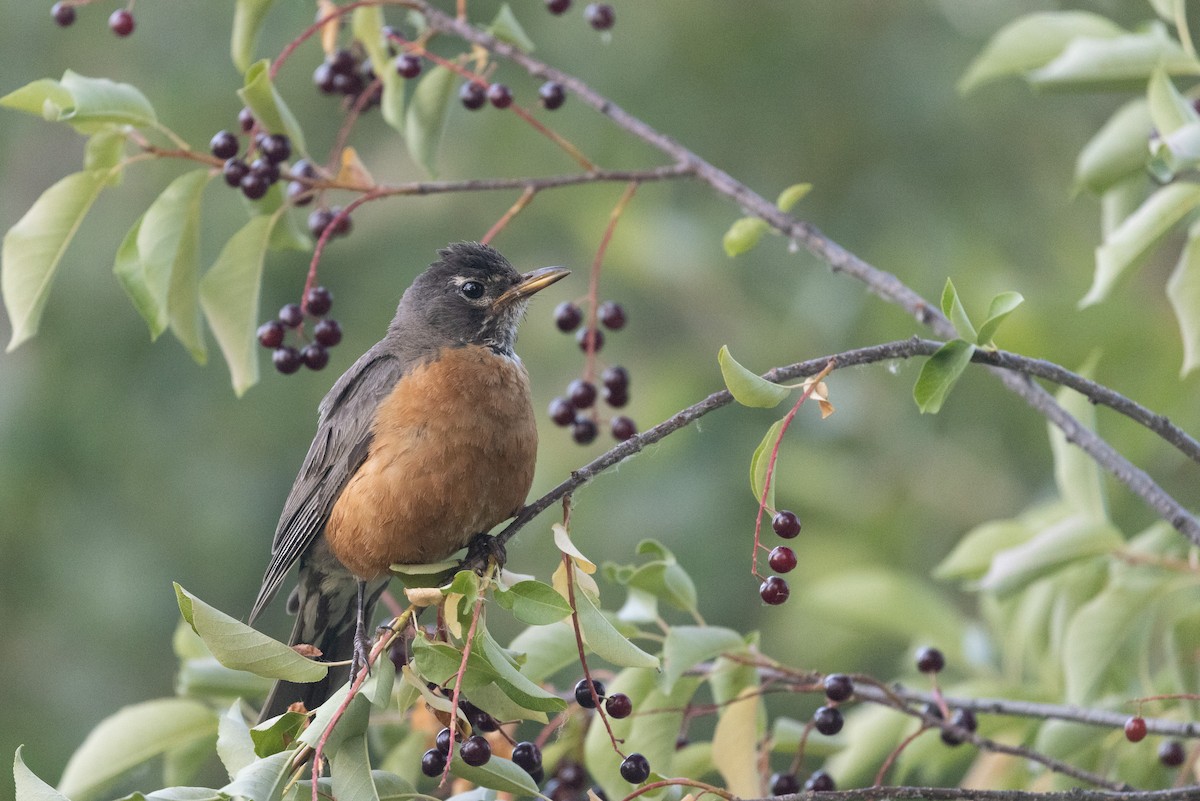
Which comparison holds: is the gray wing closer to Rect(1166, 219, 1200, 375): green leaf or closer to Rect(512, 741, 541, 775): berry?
Rect(512, 741, 541, 775): berry

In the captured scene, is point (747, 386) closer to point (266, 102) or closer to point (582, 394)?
point (582, 394)

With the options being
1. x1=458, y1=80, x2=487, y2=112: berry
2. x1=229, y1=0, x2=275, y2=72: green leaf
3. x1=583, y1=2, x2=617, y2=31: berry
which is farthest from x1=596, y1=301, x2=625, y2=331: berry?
x1=229, y1=0, x2=275, y2=72: green leaf

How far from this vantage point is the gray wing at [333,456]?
3.63 meters

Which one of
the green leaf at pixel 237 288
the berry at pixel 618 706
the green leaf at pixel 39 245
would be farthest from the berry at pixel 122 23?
the berry at pixel 618 706

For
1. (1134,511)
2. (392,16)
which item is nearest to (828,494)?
(1134,511)

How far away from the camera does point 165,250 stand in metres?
2.83

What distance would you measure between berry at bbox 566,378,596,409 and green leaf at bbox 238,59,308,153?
808 mm

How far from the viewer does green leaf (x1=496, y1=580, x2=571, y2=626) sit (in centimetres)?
219

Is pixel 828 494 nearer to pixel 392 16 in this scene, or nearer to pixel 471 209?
pixel 471 209

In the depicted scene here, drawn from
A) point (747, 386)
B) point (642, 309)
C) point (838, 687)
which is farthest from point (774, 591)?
point (642, 309)

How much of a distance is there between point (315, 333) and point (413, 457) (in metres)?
0.43

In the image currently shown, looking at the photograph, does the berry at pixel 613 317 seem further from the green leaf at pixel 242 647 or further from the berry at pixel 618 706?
the green leaf at pixel 242 647

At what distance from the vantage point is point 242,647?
7.25 feet

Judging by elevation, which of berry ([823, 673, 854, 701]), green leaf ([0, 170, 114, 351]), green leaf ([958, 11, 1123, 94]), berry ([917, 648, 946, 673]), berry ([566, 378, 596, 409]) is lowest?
berry ([917, 648, 946, 673])
